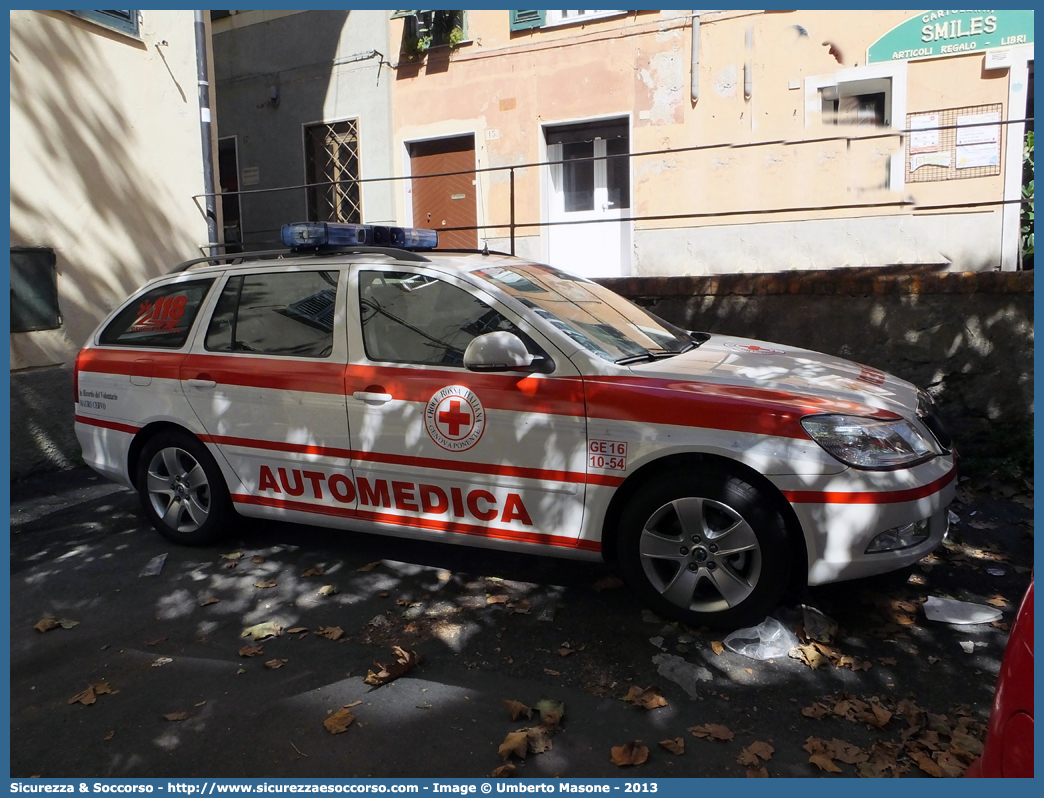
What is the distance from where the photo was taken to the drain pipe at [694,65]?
36.7 feet

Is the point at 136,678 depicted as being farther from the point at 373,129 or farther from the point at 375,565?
the point at 373,129

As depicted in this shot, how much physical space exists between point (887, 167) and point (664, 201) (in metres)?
2.87

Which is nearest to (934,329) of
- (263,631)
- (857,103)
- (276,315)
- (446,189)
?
(276,315)

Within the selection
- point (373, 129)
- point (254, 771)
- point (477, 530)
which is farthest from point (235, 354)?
point (373, 129)

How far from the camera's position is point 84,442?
18.1 feet

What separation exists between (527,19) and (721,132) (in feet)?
11.3

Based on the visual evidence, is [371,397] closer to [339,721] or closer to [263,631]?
[263,631]

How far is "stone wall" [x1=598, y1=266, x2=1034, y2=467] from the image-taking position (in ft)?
20.2

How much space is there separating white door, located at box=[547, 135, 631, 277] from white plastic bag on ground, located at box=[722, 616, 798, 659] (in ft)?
29.3

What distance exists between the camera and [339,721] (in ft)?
10.6

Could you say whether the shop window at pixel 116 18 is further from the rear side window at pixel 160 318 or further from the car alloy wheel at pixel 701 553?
the car alloy wheel at pixel 701 553

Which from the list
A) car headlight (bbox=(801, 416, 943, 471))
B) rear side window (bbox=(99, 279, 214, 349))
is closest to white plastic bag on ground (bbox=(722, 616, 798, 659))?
car headlight (bbox=(801, 416, 943, 471))

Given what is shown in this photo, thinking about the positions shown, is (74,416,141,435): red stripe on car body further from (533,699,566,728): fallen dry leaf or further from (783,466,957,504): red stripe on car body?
(783,466,957,504): red stripe on car body

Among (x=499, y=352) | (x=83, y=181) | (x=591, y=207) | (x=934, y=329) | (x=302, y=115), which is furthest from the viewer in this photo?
(x=302, y=115)
